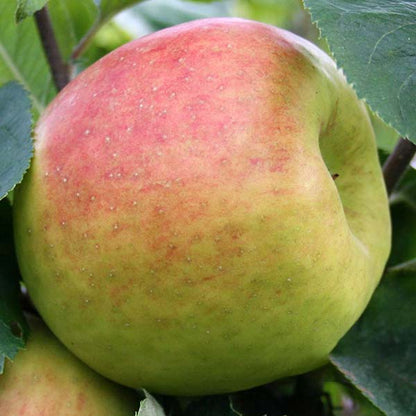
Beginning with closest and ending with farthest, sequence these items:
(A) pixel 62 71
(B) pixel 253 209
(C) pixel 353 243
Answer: (B) pixel 253 209 → (C) pixel 353 243 → (A) pixel 62 71

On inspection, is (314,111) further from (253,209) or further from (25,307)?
(25,307)

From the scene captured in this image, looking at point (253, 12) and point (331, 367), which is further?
point (253, 12)

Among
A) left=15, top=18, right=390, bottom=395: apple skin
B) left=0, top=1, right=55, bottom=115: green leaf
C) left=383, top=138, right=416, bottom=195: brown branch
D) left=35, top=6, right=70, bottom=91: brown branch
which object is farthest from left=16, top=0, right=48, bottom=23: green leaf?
left=383, top=138, right=416, bottom=195: brown branch

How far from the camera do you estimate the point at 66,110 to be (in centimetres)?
81

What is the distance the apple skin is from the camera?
697mm

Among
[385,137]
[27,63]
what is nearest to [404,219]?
[385,137]

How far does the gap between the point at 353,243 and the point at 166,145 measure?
24 centimetres

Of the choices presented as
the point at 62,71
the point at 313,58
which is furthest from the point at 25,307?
the point at 313,58

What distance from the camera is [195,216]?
0.69 m

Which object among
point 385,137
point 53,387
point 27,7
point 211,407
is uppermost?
point 27,7

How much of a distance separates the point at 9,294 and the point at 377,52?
19.6 inches

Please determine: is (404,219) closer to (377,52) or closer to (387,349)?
(387,349)

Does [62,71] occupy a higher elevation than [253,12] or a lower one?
higher

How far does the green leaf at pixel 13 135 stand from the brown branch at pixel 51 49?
0.11 meters
